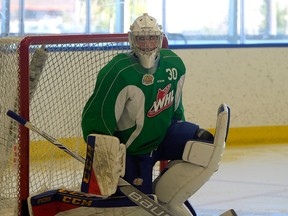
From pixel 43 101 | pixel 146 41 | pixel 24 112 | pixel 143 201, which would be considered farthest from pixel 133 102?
pixel 43 101

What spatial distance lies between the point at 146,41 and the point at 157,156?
0.44m

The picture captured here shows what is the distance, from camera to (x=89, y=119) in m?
2.92

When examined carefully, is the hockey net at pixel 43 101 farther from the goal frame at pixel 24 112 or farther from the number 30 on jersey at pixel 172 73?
the number 30 on jersey at pixel 172 73

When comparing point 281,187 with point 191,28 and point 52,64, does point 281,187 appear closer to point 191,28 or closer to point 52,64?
point 52,64

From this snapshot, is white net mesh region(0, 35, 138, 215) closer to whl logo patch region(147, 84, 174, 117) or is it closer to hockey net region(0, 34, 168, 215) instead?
hockey net region(0, 34, 168, 215)

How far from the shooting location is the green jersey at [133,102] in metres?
2.89

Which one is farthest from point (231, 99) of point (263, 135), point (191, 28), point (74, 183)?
point (74, 183)

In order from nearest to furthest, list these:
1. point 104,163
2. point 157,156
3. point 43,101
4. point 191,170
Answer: point 104,163 → point 191,170 → point 157,156 → point 43,101

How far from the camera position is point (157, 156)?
310 centimetres

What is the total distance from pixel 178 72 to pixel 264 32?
357cm

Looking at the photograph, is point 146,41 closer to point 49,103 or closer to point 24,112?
point 24,112

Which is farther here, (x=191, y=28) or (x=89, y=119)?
(x=191, y=28)

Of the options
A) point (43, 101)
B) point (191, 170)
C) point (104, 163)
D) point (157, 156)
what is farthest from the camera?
point (43, 101)

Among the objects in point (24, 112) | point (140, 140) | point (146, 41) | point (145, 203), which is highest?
point (146, 41)
